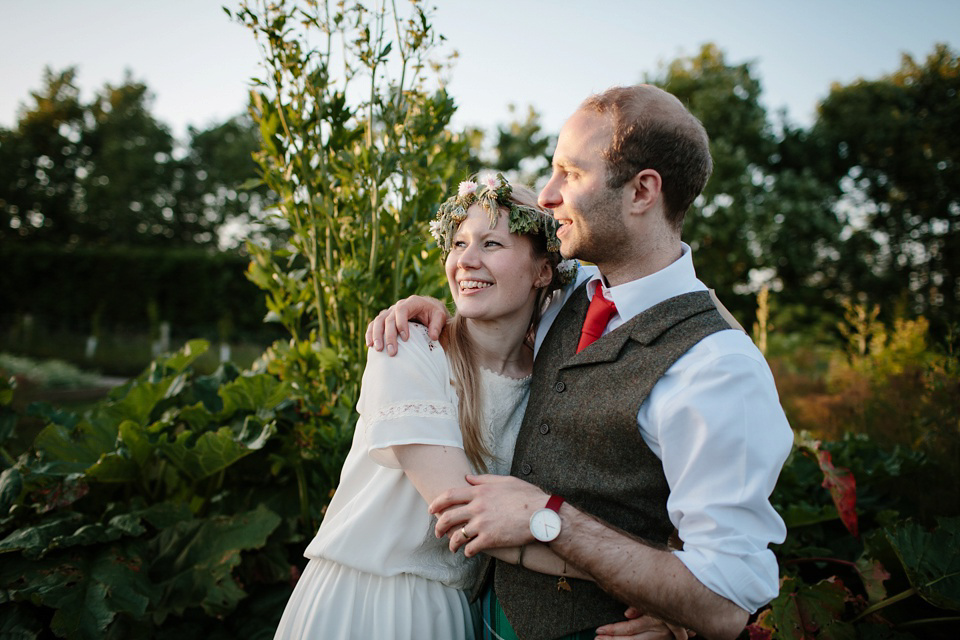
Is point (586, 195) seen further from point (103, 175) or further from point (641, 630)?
point (103, 175)

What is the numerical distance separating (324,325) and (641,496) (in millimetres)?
1435

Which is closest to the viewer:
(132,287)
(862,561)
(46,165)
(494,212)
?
(494,212)

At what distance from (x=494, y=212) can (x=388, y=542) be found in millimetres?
968

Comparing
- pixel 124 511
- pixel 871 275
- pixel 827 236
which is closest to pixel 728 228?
pixel 827 236

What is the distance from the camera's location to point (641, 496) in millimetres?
1482

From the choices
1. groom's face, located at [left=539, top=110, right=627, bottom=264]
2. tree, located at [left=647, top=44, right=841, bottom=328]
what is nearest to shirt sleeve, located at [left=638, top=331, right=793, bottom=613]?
groom's face, located at [left=539, top=110, right=627, bottom=264]

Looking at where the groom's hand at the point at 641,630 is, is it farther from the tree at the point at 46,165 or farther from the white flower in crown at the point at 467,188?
the tree at the point at 46,165

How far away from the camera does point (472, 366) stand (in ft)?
5.86

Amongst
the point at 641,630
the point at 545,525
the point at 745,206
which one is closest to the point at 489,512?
the point at 545,525

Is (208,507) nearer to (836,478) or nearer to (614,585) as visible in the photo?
(614,585)

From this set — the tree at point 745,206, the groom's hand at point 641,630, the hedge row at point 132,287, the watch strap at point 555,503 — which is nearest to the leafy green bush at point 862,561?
the groom's hand at point 641,630

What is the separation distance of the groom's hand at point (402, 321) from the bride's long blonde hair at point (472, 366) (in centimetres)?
5

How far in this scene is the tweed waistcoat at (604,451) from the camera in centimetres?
144

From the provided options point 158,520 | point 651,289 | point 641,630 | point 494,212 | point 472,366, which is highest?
point 494,212
